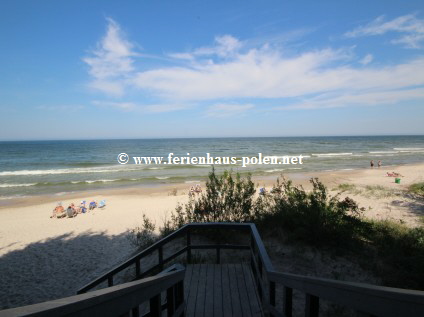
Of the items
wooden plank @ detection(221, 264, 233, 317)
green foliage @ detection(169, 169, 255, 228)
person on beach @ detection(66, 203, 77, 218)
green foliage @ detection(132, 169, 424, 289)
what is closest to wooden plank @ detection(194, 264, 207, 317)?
wooden plank @ detection(221, 264, 233, 317)

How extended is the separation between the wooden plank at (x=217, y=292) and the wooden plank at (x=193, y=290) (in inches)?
11.4

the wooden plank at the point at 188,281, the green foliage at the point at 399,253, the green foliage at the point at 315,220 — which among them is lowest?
the green foliage at the point at 399,253

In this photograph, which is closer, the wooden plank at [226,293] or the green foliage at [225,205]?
the wooden plank at [226,293]

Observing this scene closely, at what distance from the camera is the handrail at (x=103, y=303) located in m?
0.82

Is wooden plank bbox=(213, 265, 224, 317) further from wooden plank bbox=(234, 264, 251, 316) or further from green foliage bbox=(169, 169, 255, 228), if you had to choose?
green foliage bbox=(169, 169, 255, 228)

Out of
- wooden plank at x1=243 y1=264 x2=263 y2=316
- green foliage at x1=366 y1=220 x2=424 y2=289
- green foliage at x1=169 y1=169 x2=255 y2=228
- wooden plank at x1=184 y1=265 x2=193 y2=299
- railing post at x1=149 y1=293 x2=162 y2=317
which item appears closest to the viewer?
railing post at x1=149 y1=293 x2=162 y2=317

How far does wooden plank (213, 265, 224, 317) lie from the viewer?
3.65 metres

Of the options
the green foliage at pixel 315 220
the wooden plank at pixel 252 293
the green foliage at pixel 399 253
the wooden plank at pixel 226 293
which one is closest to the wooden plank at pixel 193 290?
the wooden plank at pixel 226 293

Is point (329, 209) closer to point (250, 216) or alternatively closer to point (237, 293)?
point (250, 216)

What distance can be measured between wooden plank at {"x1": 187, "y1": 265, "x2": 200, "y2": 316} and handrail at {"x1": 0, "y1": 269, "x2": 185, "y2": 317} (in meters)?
2.21

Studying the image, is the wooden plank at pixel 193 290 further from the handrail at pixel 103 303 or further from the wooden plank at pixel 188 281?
the handrail at pixel 103 303

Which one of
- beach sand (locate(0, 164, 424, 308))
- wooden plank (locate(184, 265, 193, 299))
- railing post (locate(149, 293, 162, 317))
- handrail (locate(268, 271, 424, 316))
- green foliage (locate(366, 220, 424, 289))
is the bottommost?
beach sand (locate(0, 164, 424, 308))

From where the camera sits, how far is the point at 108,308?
3.66 feet

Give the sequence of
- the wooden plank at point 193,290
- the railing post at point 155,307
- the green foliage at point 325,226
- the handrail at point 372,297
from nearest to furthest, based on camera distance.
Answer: the handrail at point 372,297, the railing post at point 155,307, the wooden plank at point 193,290, the green foliage at point 325,226
